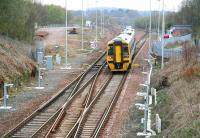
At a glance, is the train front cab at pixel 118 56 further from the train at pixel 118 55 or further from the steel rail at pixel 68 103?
the steel rail at pixel 68 103

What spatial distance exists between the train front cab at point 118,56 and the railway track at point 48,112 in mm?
2480

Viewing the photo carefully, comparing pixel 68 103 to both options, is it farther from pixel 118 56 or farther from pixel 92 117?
pixel 118 56

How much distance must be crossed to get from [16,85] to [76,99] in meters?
4.97

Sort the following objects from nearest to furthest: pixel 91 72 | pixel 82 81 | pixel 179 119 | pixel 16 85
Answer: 1. pixel 179 119
2. pixel 16 85
3. pixel 82 81
4. pixel 91 72

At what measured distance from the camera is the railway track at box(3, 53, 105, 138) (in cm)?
1981

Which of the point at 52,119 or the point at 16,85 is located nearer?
the point at 52,119

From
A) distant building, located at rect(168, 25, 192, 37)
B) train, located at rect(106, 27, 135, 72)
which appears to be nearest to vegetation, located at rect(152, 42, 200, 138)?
train, located at rect(106, 27, 135, 72)

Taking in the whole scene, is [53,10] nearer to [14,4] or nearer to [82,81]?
[14,4]

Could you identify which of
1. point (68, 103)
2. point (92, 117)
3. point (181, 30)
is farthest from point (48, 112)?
point (181, 30)

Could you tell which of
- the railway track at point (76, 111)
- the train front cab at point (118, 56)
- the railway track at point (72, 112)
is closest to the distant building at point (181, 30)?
the train front cab at point (118, 56)

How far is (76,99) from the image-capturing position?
2719 cm

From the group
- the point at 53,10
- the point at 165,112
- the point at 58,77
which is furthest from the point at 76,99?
the point at 53,10

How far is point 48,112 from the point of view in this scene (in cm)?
2373

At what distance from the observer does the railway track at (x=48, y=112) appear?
1981cm
